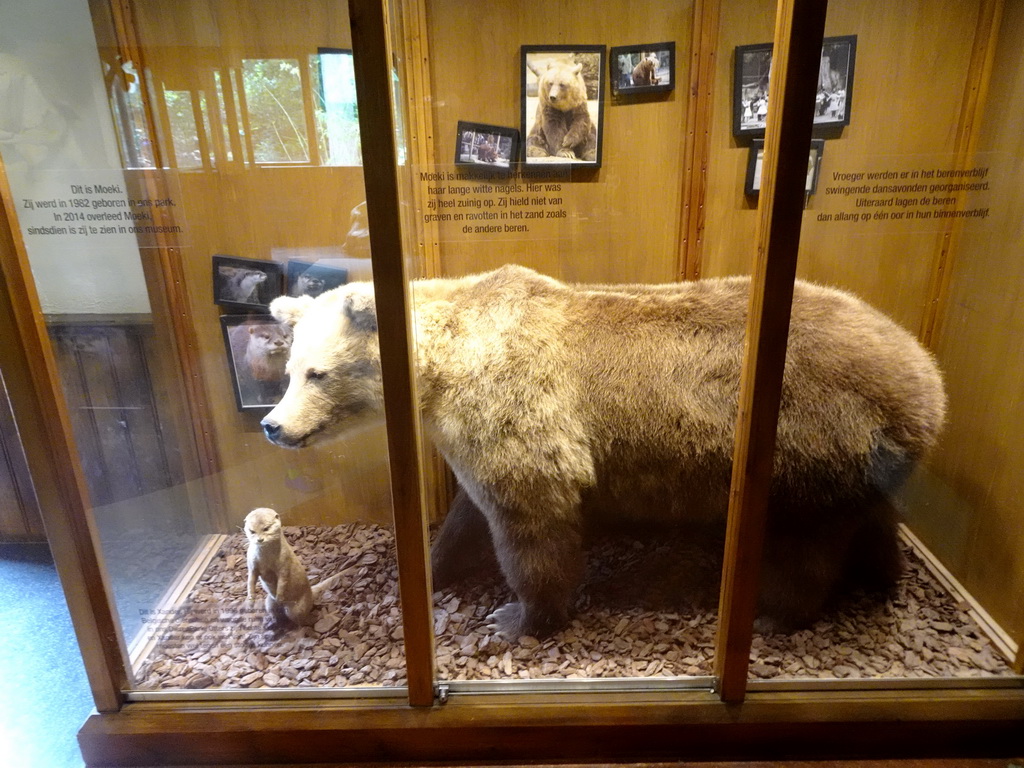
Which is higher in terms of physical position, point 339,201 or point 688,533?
point 339,201

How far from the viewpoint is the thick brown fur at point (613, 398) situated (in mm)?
1777

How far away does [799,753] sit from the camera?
1839mm

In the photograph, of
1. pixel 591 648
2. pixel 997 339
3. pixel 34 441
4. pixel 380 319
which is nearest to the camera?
pixel 380 319

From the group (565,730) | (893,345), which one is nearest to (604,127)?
(893,345)

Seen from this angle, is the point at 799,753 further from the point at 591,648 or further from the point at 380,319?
the point at 380,319

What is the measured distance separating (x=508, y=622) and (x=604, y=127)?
163cm

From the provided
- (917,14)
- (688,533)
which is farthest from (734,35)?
(688,533)

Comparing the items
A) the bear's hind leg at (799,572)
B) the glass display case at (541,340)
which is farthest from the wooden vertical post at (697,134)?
the bear's hind leg at (799,572)

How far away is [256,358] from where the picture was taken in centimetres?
204

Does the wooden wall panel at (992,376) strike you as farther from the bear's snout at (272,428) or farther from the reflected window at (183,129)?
the reflected window at (183,129)

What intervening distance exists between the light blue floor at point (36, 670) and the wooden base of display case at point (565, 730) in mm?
311

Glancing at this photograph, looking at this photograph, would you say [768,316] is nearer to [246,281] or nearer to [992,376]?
[992,376]

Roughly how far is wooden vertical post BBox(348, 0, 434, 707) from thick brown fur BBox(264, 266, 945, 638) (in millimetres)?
283

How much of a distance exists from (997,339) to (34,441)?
2.74m
